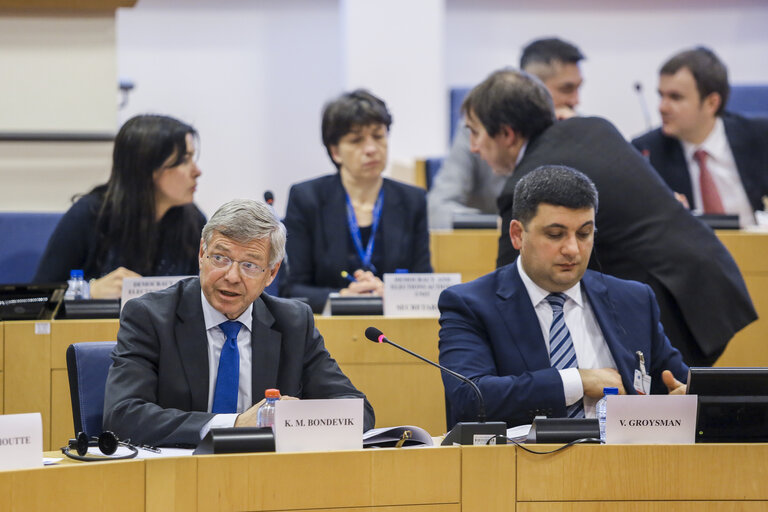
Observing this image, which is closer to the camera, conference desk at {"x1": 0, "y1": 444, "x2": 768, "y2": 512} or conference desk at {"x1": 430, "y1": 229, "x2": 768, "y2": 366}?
conference desk at {"x1": 0, "y1": 444, "x2": 768, "y2": 512}

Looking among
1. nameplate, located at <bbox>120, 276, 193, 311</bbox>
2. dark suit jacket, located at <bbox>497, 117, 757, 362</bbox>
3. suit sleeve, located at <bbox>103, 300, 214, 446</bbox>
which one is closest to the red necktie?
dark suit jacket, located at <bbox>497, 117, 757, 362</bbox>

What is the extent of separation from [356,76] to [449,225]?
142 centimetres

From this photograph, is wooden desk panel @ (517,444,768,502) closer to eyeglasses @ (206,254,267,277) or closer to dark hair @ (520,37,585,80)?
eyeglasses @ (206,254,267,277)

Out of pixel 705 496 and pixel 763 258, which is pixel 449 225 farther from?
pixel 705 496

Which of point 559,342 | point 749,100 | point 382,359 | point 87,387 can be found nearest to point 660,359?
point 559,342

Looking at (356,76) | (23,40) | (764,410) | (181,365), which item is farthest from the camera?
(356,76)

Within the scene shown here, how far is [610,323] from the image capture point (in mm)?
2875

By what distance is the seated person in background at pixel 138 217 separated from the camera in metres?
4.07

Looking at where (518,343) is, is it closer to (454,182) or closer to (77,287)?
(77,287)

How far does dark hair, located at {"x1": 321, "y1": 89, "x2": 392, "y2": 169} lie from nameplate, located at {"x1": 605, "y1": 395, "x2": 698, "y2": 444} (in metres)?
2.47

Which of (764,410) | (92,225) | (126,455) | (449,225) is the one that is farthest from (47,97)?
(764,410)

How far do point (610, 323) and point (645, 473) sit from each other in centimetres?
78

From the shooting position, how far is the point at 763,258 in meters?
4.23

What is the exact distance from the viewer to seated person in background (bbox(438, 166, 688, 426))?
2758mm
